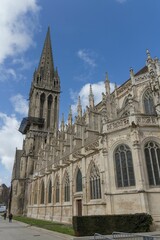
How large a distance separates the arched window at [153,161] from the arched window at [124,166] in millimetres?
1135

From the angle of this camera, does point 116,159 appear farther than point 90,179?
No

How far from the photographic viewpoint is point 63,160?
24422 mm

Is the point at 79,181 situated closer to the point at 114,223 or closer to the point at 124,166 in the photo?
the point at 124,166

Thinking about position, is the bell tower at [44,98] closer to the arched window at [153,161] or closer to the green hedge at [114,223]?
the arched window at [153,161]

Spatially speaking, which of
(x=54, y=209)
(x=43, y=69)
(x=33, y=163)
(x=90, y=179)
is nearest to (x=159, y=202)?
(x=90, y=179)

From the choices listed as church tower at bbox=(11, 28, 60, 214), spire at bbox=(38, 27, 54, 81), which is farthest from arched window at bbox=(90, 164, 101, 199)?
spire at bbox=(38, 27, 54, 81)

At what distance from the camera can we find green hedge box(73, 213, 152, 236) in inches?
428

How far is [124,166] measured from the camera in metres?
14.5

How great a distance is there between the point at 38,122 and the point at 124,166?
33038 millimetres

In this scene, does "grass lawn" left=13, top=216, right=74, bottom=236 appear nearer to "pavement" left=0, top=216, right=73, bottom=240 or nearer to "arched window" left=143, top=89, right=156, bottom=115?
"pavement" left=0, top=216, right=73, bottom=240

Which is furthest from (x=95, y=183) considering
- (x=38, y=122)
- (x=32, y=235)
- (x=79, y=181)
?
(x=38, y=122)

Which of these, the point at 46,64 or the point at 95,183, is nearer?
the point at 95,183

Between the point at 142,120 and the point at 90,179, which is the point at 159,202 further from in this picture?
the point at 90,179

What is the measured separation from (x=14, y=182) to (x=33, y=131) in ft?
36.5
